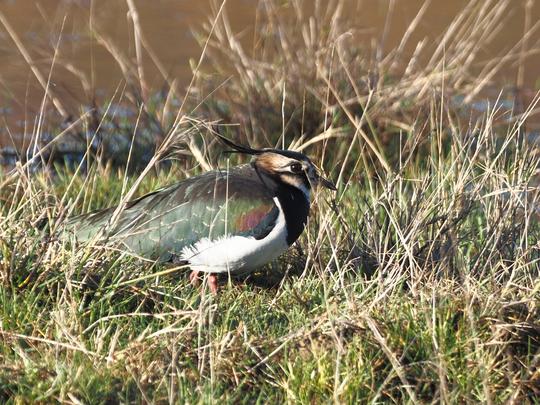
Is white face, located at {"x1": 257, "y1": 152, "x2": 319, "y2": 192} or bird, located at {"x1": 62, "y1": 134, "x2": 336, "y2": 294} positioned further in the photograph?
white face, located at {"x1": 257, "y1": 152, "x2": 319, "y2": 192}

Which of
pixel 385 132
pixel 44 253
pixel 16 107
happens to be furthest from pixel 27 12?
pixel 44 253

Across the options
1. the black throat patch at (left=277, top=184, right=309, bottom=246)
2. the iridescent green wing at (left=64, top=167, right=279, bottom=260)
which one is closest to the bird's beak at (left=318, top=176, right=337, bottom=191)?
the black throat patch at (left=277, top=184, right=309, bottom=246)

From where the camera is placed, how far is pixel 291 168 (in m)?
5.18

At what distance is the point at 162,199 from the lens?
5.20 metres

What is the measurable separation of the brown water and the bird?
3.45 m

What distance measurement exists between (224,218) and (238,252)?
18cm

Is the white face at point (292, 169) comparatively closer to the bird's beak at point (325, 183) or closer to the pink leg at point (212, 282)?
the bird's beak at point (325, 183)

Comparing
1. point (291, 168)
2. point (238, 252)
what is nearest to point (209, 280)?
point (238, 252)

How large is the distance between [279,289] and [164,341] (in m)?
0.96

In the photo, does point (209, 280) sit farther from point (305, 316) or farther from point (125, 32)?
point (125, 32)

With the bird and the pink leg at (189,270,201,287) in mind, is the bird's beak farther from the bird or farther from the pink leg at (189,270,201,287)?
the pink leg at (189,270,201,287)

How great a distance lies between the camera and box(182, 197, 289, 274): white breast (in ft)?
16.2

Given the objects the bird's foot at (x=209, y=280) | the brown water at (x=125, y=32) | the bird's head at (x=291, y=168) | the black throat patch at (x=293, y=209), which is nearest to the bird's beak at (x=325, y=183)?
the bird's head at (x=291, y=168)

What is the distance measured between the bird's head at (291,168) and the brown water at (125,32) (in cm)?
351
